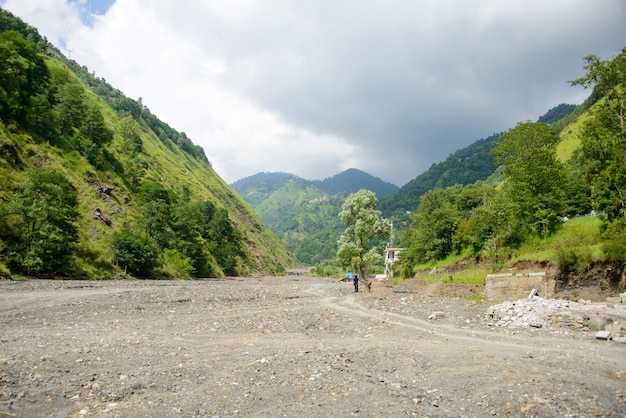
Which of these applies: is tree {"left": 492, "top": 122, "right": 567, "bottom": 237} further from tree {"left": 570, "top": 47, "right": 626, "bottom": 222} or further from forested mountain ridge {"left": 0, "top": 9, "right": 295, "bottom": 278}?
forested mountain ridge {"left": 0, "top": 9, "right": 295, "bottom": 278}

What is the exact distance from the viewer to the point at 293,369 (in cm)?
1159

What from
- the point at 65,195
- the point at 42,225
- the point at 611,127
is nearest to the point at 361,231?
the point at 611,127

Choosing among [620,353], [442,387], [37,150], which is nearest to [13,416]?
[442,387]

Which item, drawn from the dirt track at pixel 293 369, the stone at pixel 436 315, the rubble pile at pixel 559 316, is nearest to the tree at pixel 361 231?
the stone at pixel 436 315

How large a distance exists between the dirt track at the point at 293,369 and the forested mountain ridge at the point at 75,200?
2712 cm

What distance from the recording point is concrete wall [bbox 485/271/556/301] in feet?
92.2

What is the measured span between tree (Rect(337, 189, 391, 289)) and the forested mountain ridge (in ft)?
109

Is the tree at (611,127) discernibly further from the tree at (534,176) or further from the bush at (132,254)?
the bush at (132,254)

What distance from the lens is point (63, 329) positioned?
53.5ft

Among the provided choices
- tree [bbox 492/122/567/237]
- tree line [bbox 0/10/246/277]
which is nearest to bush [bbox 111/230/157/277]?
tree line [bbox 0/10/246/277]

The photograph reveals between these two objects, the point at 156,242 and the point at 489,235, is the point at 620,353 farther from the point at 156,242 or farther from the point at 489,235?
the point at 156,242

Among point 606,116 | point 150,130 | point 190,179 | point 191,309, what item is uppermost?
point 150,130

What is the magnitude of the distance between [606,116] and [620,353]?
24.2 metres

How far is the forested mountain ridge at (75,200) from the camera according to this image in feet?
139
